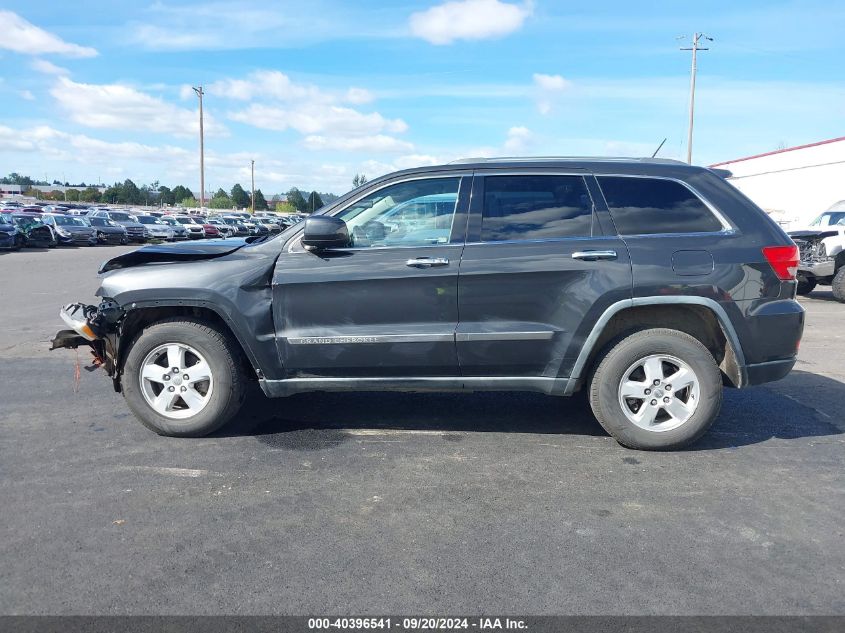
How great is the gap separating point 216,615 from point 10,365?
566 centimetres

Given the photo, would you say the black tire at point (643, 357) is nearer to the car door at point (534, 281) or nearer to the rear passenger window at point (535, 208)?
the car door at point (534, 281)

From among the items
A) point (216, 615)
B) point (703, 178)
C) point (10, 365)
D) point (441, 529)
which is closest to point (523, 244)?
point (703, 178)

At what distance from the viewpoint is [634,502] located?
3.92 meters

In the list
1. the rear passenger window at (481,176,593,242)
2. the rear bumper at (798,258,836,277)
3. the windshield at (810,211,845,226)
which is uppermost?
the windshield at (810,211,845,226)

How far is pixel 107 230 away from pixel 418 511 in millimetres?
37795

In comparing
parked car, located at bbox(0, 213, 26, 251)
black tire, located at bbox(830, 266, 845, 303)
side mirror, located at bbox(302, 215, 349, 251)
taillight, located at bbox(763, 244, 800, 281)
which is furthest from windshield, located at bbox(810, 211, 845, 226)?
parked car, located at bbox(0, 213, 26, 251)

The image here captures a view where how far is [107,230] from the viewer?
1468 inches

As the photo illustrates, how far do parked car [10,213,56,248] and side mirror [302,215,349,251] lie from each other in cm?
3085

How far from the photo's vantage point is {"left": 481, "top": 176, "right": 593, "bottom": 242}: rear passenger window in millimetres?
4688

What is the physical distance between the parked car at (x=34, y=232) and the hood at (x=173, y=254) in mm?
29724

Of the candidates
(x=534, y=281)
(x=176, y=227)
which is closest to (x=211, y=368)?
(x=534, y=281)

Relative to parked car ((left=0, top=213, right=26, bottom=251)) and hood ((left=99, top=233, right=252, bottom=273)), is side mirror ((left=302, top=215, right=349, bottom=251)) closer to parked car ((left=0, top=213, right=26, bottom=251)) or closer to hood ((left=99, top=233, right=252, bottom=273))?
hood ((left=99, top=233, right=252, bottom=273))

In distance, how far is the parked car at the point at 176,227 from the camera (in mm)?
42656

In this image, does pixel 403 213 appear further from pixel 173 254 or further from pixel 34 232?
pixel 34 232
